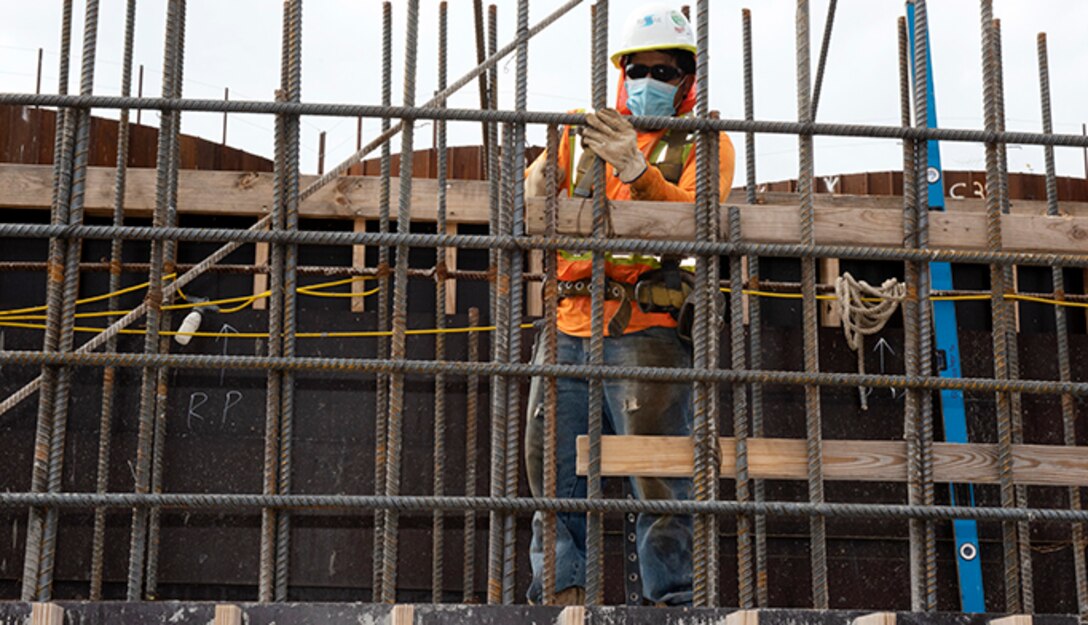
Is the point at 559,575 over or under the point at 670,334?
under

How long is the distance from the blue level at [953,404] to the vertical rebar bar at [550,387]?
149 inches

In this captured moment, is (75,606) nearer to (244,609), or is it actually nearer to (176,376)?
(244,609)

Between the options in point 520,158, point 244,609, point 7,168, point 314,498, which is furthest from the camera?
point 7,168

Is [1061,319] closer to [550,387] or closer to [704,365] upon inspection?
[704,365]

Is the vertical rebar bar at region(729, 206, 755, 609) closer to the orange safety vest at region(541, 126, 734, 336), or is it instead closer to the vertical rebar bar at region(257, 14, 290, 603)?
the orange safety vest at region(541, 126, 734, 336)

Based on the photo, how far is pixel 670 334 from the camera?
19.9 ft

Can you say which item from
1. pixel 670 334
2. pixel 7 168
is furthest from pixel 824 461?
pixel 7 168

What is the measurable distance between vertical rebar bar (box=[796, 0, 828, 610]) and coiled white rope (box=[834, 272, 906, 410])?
334cm

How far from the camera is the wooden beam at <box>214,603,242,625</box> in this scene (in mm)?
4227

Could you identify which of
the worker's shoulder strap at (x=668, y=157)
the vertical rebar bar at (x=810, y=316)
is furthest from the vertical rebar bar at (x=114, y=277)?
the vertical rebar bar at (x=810, y=316)

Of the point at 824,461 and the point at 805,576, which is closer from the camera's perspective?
the point at 824,461

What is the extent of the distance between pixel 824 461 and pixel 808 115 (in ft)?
4.29

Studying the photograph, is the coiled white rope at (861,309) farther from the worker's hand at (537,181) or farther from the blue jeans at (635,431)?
the worker's hand at (537,181)

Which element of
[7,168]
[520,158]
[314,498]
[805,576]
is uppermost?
[7,168]
